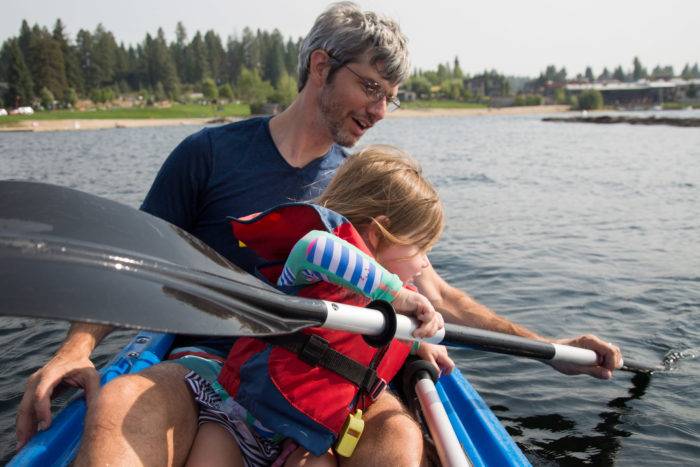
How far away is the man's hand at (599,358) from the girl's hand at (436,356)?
652 mm

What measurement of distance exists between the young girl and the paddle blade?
0.17 meters

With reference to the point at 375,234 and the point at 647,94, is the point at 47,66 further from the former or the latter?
the point at 647,94

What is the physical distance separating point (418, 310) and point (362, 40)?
1.48 meters

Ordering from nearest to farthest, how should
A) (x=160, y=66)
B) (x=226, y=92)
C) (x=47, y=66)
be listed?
1. (x=47, y=66)
2. (x=226, y=92)
3. (x=160, y=66)

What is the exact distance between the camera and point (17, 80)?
273 feet

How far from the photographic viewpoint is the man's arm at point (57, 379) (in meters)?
2.35

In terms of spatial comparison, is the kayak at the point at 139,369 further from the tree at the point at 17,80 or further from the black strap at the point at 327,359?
the tree at the point at 17,80

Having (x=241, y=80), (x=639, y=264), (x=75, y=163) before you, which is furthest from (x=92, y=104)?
(x=639, y=264)

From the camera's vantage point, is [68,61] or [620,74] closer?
[68,61]

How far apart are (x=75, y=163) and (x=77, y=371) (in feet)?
76.5

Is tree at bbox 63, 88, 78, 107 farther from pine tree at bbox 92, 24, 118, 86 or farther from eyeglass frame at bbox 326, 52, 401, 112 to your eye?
eyeglass frame at bbox 326, 52, 401, 112

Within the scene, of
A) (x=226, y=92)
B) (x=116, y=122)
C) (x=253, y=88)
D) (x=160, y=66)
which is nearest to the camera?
(x=116, y=122)

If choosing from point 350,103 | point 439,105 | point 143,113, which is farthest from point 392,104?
point 439,105

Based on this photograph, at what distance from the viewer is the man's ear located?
327cm
